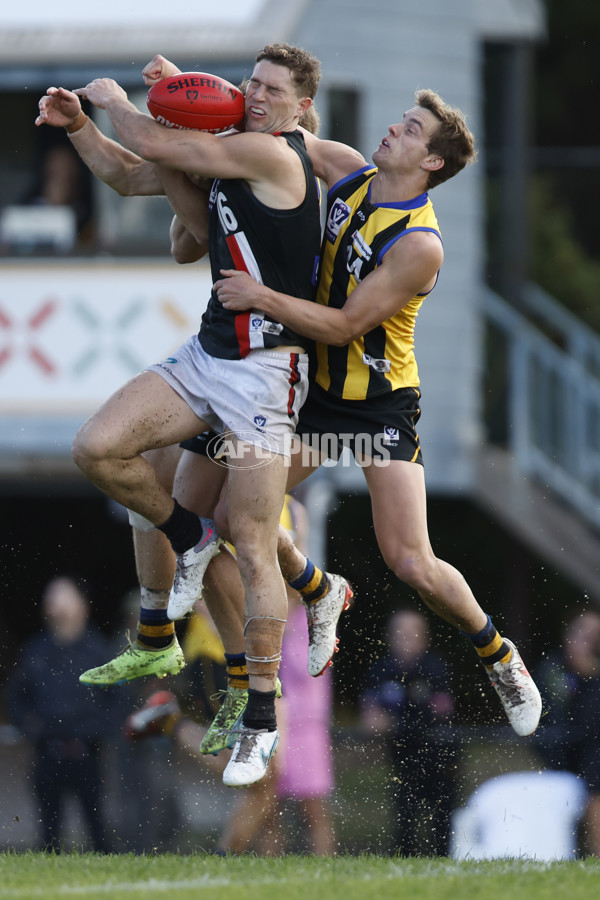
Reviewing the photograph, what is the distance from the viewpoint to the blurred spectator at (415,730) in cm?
772

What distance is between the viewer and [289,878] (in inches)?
230

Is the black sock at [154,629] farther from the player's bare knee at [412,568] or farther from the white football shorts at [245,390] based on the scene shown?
the player's bare knee at [412,568]

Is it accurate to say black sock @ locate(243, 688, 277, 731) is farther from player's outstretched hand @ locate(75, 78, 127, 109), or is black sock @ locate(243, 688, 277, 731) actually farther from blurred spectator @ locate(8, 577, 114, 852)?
player's outstretched hand @ locate(75, 78, 127, 109)

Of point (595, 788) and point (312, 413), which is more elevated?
point (312, 413)

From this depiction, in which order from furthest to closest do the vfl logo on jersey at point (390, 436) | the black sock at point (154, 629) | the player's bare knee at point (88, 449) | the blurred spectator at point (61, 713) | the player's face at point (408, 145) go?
the blurred spectator at point (61, 713) < the black sock at point (154, 629) < the vfl logo on jersey at point (390, 436) < the player's face at point (408, 145) < the player's bare knee at point (88, 449)

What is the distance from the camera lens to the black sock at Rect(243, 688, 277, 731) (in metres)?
5.80

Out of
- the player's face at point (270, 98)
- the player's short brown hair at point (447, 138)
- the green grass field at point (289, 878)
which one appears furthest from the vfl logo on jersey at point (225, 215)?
the green grass field at point (289, 878)

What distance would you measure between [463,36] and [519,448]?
3.52 m

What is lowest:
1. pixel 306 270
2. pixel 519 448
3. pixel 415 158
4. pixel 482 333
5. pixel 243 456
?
pixel 519 448

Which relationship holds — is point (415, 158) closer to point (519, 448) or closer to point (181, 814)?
point (181, 814)

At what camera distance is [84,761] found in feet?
25.2

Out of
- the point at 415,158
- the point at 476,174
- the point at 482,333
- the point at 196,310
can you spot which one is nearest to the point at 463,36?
the point at 476,174

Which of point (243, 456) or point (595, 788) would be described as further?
point (595, 788)

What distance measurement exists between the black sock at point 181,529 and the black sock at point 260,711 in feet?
2.19
